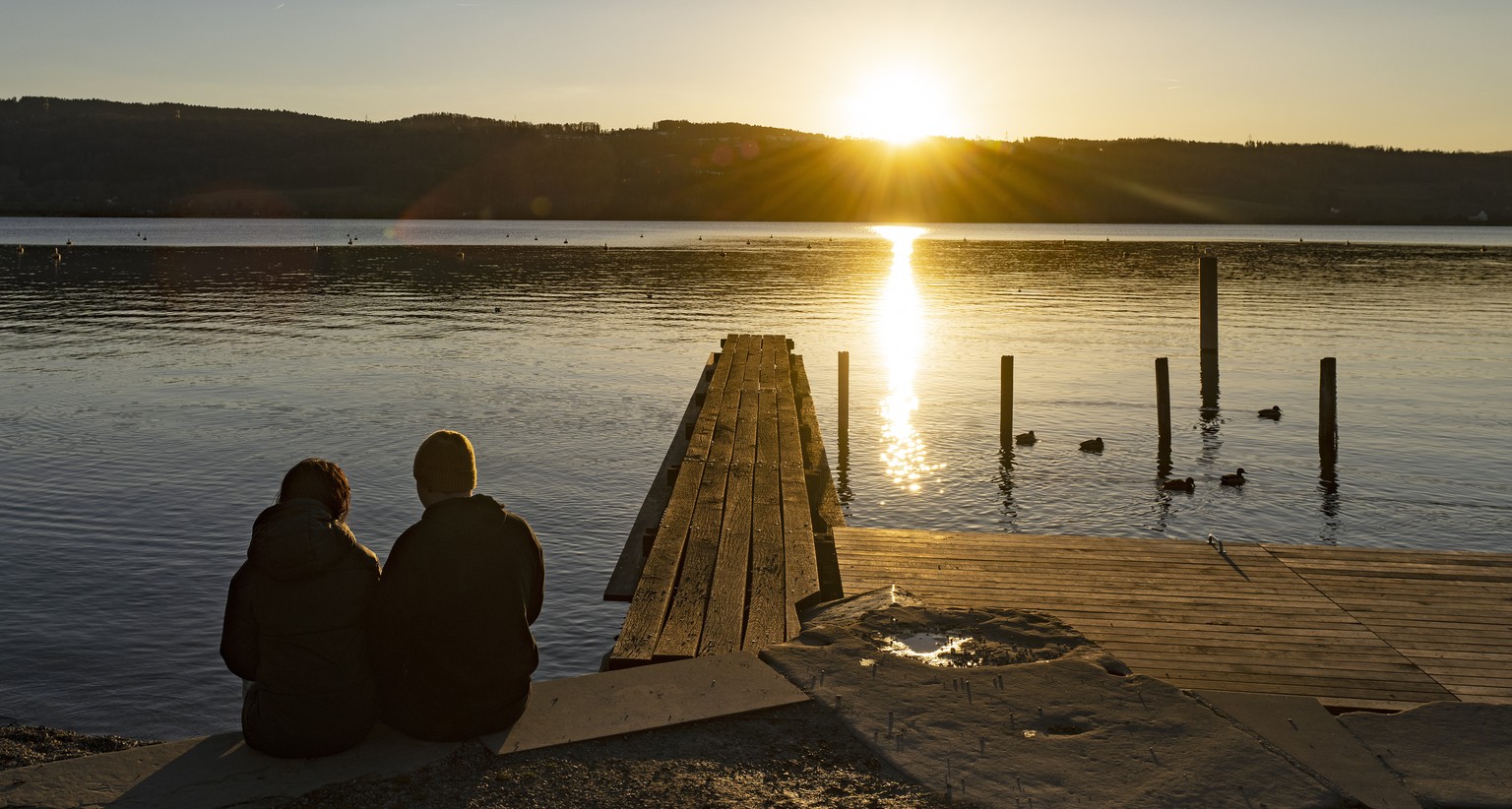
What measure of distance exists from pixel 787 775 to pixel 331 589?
2461 mm

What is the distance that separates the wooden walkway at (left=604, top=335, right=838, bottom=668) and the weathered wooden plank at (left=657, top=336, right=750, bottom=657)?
0.04ft

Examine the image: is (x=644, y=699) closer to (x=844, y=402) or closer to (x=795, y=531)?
(x=795, y=531)

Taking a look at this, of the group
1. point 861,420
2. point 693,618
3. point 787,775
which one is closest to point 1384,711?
point 787,775

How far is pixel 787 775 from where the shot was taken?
19.1 ft

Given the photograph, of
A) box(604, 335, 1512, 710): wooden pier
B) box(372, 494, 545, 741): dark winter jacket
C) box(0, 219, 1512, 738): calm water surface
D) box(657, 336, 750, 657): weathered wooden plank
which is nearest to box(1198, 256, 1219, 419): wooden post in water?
box(0, 219, 1512, 738): calm water surface

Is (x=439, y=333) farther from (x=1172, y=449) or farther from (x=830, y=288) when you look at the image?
(x=830, y=288)

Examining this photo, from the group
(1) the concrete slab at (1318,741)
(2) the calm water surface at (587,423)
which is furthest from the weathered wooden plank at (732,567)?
(1) the concrete slab at (1318,741)

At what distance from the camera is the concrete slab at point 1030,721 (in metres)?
5.62

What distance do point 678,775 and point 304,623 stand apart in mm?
2002

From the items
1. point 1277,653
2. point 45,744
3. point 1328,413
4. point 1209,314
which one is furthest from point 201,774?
point 1209,314

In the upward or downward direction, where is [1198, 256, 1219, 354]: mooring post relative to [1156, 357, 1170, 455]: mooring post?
upward

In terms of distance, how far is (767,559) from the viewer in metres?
10.2

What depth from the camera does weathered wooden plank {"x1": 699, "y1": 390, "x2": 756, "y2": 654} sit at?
26.7ft

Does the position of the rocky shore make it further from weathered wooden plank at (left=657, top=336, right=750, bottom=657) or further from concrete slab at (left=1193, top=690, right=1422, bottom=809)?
concrete slab at (left=1193, top=690, right=1422, bottom=809)
